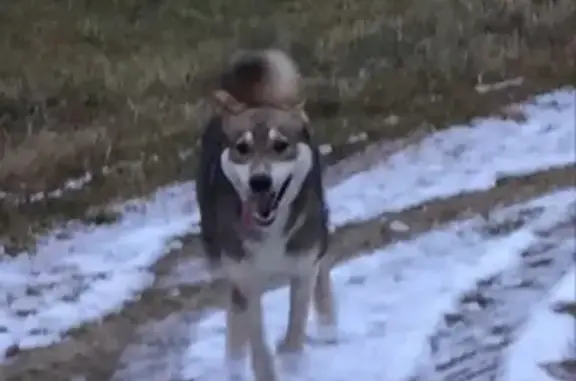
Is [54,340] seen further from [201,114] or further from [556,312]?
[201,114]

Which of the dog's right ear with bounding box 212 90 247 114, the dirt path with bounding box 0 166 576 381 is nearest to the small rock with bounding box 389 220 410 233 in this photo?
the dirt path with bounding box 0 166 576 381

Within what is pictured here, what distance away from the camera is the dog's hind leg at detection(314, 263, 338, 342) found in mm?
1155

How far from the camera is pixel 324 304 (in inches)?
45.8

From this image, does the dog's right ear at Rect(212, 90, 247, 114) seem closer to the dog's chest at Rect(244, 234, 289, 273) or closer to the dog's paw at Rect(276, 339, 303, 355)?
the dog's chest at Rect(244, 234, 289, 273)

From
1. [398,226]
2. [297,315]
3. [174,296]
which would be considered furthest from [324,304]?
[398,226]

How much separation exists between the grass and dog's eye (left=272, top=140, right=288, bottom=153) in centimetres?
62

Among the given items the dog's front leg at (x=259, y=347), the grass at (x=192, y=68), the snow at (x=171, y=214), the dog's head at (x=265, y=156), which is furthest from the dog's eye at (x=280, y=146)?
the grass at (x=192, y=68)

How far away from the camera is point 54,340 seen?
1.18 meters

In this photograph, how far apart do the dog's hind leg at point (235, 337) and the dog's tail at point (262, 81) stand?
175mm

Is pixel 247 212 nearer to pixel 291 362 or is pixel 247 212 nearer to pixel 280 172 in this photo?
pixel 280 172

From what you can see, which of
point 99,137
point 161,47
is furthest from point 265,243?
point 161,47

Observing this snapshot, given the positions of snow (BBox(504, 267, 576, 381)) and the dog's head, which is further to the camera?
snow (BBox(504, 267, 576, 381))

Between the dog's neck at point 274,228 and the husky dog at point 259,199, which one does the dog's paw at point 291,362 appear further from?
the dog's neck at point 274,228

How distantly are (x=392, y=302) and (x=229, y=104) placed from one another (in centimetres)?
33
